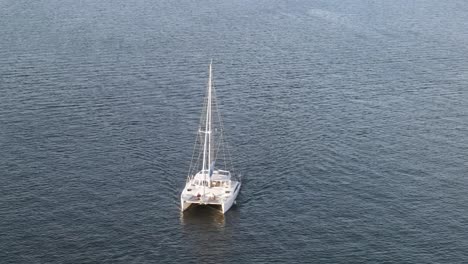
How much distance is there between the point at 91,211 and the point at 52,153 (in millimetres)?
28984

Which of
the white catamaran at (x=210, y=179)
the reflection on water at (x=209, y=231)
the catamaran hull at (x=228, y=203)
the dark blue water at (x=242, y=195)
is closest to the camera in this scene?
the reflection on water at (x=209, y=231)

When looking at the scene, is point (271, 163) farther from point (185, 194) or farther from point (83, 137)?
point (83, 137)

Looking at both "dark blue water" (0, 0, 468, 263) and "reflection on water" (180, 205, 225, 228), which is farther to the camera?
"reflection on water" (180, 205, 225, 228)

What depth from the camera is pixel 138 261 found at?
140750mm

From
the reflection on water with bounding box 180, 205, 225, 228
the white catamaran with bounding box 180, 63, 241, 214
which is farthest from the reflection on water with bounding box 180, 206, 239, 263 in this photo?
the white catamaran with bounding box 180, 63, 241, 214

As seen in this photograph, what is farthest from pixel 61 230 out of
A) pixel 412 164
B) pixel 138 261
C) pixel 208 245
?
pixel 412 164

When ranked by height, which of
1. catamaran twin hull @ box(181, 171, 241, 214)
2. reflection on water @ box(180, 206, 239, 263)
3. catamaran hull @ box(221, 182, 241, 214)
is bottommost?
reflection on water @ box(180, 206, 239, 263)

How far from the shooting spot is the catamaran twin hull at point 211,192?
518 feet

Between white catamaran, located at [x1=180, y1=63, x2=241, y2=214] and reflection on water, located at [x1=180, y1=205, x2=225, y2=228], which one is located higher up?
white catamaran, located at [x1=180, y1=63, x2=241, y2=214]

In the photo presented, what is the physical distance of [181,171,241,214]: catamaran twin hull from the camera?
158000 millimetres

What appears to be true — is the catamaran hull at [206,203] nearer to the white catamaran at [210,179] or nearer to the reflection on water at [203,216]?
the white catamaran at [210,179]

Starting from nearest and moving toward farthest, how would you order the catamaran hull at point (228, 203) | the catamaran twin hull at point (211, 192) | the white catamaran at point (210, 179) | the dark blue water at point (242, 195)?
the dark blue water at point (242, 195) < the catamaran hull at point (228, 203) < the catamaran twin hull at point (211, 192) < the white catamaran at point (210, 179)

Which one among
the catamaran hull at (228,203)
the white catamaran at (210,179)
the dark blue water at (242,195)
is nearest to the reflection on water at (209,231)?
the dark blue water at (242,195)

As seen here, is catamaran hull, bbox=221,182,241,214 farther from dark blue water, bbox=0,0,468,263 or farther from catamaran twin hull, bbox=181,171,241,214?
dark blue water, bbox=0,0,468,263
